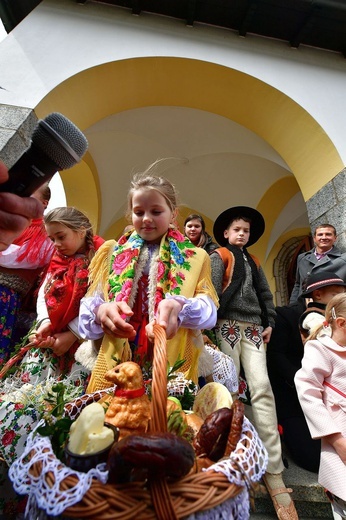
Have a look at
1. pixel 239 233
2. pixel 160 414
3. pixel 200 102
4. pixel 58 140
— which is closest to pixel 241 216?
pixel 239 233

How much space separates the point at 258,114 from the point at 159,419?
3.92 m

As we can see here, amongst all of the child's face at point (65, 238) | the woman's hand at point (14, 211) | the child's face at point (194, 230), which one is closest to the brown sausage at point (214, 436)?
the woman's hand at point (14, 211)

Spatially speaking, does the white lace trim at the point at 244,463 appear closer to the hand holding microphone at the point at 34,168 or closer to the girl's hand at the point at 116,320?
the girl's hand at the point at 116,320

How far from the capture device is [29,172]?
2.51ft

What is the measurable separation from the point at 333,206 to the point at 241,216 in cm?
115

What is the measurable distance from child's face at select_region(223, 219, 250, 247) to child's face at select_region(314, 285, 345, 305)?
2.20 ft

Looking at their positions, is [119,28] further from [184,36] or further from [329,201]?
[329,201]

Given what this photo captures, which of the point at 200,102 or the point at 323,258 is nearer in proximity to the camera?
the point at 323,258

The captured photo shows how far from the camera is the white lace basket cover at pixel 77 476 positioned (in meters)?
0.55

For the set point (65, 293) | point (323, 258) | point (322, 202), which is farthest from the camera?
point (322, 202)

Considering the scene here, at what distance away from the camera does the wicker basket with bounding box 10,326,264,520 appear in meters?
0.54

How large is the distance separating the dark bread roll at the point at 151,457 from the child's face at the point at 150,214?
0.93 meters

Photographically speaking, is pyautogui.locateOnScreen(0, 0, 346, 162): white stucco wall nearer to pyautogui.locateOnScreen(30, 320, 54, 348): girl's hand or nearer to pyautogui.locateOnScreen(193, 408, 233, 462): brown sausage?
pyautogui.locateOnScreen(30, 320, 54, 348): girl's hand

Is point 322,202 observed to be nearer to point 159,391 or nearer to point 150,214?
point 150,214
